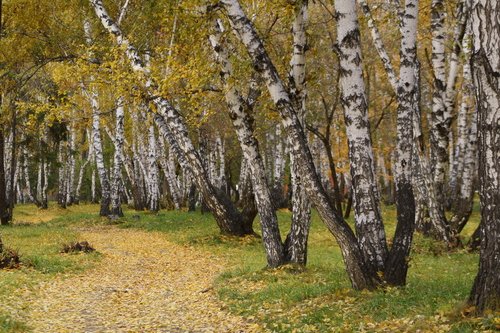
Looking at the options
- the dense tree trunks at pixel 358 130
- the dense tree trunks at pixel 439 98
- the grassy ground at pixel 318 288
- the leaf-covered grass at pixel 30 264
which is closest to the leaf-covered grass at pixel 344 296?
the grassy ground at pixel 318 288

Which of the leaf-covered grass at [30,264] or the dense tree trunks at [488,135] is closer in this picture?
the dense tree trunks at [488,135]

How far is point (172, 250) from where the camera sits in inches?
709

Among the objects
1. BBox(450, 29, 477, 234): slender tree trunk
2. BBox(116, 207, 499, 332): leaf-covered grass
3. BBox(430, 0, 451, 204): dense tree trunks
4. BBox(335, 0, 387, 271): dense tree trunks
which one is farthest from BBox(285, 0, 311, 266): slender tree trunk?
BBox(450, 29, 477, 234): slender tree trunk

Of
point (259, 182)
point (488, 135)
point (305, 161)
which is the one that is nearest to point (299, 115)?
point (259, 182)

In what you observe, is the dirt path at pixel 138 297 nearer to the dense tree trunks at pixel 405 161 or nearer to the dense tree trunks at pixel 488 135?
the dense tree trunks at pixel 405 161

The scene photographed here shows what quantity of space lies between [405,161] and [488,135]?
3118 mm

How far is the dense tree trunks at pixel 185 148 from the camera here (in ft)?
54.8

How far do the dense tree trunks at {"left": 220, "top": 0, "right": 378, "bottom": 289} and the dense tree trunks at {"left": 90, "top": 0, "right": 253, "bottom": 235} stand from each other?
6.32 metres

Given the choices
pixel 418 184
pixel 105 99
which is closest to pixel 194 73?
pixel 418 184

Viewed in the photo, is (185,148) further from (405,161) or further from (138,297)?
(405,161)

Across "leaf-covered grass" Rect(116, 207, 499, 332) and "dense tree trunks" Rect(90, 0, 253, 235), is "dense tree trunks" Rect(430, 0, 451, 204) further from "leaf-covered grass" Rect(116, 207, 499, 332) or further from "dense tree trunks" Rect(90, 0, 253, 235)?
"dense tree trunks" Rect(90, 0, 253, 235)

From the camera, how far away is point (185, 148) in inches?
684

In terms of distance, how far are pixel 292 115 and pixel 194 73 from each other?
368 cm

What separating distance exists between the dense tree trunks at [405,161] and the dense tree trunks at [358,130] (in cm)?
33
